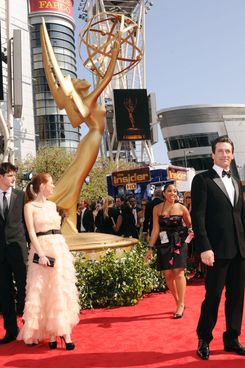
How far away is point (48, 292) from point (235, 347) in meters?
1.82

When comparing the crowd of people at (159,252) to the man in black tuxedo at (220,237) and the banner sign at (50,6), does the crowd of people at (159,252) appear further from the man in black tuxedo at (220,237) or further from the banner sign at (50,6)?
the banner sign at (50,6)

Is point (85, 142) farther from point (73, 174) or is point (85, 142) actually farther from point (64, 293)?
point (64, 293)

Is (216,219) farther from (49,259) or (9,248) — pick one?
(9,248)

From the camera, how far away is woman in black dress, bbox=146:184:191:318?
5.80m

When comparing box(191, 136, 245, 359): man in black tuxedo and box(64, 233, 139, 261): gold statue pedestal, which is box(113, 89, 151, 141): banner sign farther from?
box(191, 136, 245, 359): man in black tuxedo

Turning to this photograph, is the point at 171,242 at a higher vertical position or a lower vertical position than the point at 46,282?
higher

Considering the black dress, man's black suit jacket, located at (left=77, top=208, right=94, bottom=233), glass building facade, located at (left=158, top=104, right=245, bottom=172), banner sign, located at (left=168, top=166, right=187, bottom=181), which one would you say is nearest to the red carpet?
the black dress

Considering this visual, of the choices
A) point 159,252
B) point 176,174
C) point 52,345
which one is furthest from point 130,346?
point 176,174

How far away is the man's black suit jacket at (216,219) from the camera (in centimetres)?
379

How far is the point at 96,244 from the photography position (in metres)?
7.18

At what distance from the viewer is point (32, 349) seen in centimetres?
456

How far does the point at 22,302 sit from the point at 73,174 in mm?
3248

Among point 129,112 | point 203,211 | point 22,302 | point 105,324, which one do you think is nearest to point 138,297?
point 105,324

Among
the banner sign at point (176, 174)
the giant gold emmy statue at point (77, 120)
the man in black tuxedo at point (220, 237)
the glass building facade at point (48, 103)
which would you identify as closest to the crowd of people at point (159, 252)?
the man in black tuxedo at point (220, 237)
